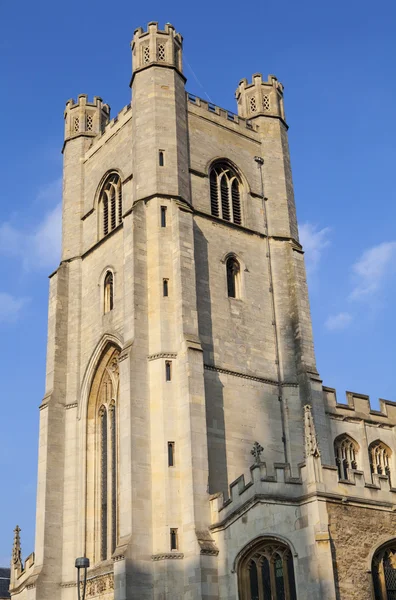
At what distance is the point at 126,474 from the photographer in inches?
1069

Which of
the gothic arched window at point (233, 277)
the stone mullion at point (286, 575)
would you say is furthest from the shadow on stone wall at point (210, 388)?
the stone mullion at point (286, 575)

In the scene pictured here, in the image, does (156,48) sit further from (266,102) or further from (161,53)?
(266,102)

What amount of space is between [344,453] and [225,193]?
11792 millimetres

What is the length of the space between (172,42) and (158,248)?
34.5 ft

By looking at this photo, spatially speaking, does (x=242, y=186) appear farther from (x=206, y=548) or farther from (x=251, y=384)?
(x=206, y=548)

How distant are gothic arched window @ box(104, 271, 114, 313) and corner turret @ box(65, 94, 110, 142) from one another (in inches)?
357

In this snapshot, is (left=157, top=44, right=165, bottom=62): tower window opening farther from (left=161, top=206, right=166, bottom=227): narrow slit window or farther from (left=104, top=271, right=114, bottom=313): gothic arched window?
(left=104, top=271, right=114, bottom=313): gothic arched window

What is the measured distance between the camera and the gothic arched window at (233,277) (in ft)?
111

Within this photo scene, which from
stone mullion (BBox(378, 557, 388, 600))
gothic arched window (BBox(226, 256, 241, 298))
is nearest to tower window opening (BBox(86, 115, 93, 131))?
gothic arched window (BBox(226, 256, 241, 298))

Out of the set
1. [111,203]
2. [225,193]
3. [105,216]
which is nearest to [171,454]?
[225,193]

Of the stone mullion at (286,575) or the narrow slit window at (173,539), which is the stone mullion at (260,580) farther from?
the narrow slit window at (173,539)

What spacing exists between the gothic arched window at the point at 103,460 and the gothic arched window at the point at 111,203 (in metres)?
5.76

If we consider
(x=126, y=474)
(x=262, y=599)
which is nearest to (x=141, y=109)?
(x=126, y=474)

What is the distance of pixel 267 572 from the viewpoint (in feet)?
78.7
